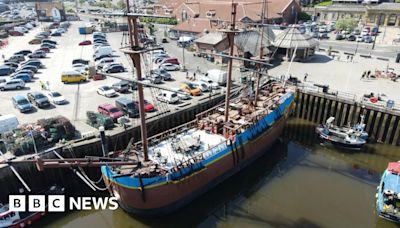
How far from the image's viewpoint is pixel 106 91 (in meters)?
30.5

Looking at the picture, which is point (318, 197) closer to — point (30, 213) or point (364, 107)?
point (364, 107)

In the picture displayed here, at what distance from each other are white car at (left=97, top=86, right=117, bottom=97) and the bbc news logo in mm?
12901

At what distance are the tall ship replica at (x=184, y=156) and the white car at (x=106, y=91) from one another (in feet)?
35.1

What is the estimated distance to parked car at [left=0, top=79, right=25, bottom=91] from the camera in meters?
31.7

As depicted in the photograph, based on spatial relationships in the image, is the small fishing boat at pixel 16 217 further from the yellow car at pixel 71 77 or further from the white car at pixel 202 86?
the yellow car at pixel 71 77

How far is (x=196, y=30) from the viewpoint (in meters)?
55.8

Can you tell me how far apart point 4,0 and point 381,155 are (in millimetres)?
200853

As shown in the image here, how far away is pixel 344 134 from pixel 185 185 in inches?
654

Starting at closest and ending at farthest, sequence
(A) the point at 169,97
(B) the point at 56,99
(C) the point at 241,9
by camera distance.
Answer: (B) the point at 56,99
(A) the point at 169,97
(C) the point at 241,9

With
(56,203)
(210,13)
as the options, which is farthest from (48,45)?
(56,203)

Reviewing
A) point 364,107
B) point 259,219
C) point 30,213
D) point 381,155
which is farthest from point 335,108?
point 30,213

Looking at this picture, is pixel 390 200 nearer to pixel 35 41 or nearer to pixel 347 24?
pixel 347 24

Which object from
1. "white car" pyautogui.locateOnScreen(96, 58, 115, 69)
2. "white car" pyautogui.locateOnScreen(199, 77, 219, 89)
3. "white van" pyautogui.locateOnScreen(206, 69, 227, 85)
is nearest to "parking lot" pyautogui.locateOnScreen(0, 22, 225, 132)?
"white car" pyautogui.locateOnScreen(199, 77, 219, 89)

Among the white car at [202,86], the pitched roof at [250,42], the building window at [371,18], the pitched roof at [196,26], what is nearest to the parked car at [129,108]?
the white car at [202,86]
